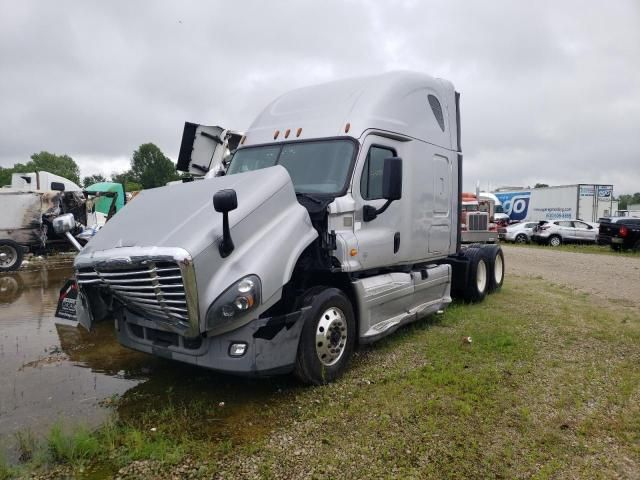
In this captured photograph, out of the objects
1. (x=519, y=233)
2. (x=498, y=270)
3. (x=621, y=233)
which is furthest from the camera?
(x=519, y=233)

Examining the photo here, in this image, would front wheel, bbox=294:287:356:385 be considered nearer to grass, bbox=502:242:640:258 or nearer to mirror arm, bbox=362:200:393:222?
mirror arm, bbox=362:200:393:222

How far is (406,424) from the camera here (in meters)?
3.69

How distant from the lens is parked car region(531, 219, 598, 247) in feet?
81.0

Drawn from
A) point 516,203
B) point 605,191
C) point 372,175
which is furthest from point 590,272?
point 516,203

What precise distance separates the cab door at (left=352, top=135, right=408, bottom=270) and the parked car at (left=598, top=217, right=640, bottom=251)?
62.9 feet

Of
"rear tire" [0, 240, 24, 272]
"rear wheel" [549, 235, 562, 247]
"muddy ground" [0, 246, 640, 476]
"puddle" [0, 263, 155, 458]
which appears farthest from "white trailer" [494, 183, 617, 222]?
"puddle" [0, 263, 155, 458]

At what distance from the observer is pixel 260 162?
560 cm

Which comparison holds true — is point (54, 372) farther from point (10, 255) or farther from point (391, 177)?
point (10, 255)

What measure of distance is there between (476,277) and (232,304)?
5625mm

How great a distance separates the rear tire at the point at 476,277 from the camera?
800 cm

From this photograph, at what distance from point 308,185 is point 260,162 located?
898 mm

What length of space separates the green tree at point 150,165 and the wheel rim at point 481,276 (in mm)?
69927

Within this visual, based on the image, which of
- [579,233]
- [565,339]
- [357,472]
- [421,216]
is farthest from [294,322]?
[579,233]

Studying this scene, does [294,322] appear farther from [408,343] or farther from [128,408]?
[408,343]
